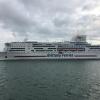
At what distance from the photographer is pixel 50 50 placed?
12300 cm

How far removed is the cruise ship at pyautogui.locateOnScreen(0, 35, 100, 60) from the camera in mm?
119188

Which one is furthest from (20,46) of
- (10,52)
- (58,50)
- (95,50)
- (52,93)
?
(52,93)

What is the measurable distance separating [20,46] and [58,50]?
2264 cm

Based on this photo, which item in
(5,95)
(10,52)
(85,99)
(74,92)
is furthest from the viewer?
(10,52)

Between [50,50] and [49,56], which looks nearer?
[49,56]

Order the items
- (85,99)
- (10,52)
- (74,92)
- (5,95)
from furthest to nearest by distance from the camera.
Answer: (10,52) < (74,92) < (5,95) < (85,99)

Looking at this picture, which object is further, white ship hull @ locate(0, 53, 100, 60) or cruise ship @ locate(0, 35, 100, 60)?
cruise ship @ locate(0, 35, 100, 60)

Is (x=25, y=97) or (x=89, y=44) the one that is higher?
(x=89, y=44)

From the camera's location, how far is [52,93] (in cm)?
2580

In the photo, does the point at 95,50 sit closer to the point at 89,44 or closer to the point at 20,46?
the point at 89,44

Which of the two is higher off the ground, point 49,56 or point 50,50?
point 50,50

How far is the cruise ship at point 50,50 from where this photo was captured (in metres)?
119

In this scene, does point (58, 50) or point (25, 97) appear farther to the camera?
point (58, 50)

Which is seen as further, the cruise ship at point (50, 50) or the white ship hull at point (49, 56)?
the cruise ship at point (50, 50)
